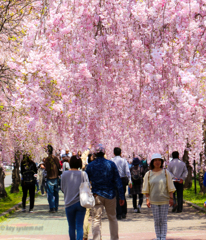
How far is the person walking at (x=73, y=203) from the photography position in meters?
7.60

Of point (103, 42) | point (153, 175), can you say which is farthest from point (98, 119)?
point (153, 175)

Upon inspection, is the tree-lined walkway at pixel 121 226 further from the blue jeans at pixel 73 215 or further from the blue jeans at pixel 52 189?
the blue jeans at pixel 73 215

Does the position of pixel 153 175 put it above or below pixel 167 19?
below

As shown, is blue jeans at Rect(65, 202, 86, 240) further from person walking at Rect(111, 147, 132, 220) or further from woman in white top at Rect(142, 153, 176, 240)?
person walking at Rect(111, 147, 132, 220)

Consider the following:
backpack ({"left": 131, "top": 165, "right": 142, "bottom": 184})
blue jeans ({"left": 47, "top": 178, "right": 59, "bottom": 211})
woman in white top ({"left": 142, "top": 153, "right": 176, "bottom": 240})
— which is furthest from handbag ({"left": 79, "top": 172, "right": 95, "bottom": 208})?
blue jeans ({"left": 47, "top": 178, "right": 59, "bottom": 211})

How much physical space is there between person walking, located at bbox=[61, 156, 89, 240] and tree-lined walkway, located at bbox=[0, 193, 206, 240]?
2.23 m

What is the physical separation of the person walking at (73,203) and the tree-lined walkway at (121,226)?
2.23m

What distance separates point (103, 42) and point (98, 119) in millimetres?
1917

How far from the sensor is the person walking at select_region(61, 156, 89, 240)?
24.9 ft

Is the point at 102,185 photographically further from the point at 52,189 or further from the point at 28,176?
the point at 28,176

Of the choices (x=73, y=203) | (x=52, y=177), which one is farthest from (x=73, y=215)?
(x=52, y=177)

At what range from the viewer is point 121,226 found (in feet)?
38.5

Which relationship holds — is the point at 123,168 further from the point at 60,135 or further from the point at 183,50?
the point at 183,50

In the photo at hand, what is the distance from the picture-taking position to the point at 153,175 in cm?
797
